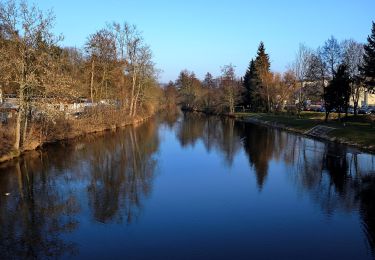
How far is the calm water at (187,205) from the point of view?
1368 cm

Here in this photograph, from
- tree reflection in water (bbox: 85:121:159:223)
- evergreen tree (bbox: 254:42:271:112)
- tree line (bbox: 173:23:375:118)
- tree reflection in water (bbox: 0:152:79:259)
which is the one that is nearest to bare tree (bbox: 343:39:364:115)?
tree line (bbox: 173:23:375:118)

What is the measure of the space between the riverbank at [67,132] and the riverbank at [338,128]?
21.6 metres

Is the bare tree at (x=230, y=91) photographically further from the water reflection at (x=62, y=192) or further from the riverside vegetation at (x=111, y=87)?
the water reflection at (x=62, y=192)

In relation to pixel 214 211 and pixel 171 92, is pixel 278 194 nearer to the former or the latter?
pixel 214 211

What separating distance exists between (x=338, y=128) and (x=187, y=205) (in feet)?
93.7

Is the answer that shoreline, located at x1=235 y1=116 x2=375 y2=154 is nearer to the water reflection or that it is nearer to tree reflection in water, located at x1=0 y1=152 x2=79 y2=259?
the water reflection

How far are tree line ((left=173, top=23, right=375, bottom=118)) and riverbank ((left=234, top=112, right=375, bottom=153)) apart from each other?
2.45m

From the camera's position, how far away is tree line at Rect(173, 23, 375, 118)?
48.9 metres

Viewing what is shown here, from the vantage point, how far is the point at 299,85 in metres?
74.2

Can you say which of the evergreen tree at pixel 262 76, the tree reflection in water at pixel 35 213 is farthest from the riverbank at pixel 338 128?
the tree reflection in water at pixel 35 213

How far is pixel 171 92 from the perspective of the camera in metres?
136

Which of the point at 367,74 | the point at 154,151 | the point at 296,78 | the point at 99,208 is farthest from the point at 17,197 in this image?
the point at 296,78

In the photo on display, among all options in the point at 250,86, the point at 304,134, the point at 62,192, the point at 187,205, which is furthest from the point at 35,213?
the point at 250,86

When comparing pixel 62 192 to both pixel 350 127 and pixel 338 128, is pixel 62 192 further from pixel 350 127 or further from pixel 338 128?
pixel 350 127
